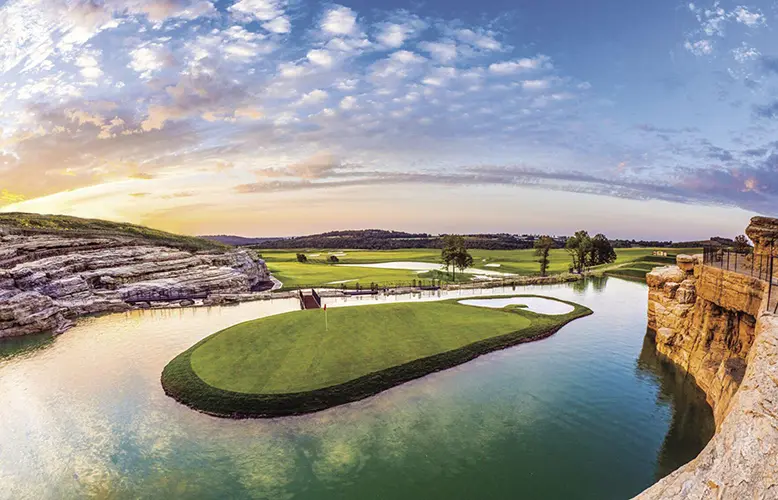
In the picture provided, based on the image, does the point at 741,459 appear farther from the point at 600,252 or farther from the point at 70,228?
the point at 600,252

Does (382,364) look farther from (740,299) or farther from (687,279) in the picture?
(687,279)

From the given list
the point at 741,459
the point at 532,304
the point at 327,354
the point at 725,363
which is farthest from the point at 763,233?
the point at 532,304

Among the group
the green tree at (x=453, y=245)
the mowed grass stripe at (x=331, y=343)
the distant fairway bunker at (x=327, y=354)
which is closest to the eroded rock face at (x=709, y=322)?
the distant fairway bunker at (x=327, y=354)

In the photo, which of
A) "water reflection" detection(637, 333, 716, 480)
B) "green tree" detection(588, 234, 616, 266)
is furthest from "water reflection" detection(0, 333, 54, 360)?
"green tree" detection(588, 234, 616, 266)

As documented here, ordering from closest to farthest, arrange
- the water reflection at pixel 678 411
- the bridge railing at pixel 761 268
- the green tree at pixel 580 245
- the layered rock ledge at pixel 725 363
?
the layered rock ledge at pixel 725 363 < the bridge railing at pixel 761 268 < the water reflection at pixel 678 411 < the green tree at pixel 580 245

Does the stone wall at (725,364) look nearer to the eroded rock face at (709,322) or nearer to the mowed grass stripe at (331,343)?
the eroded rock face at (709,322)
